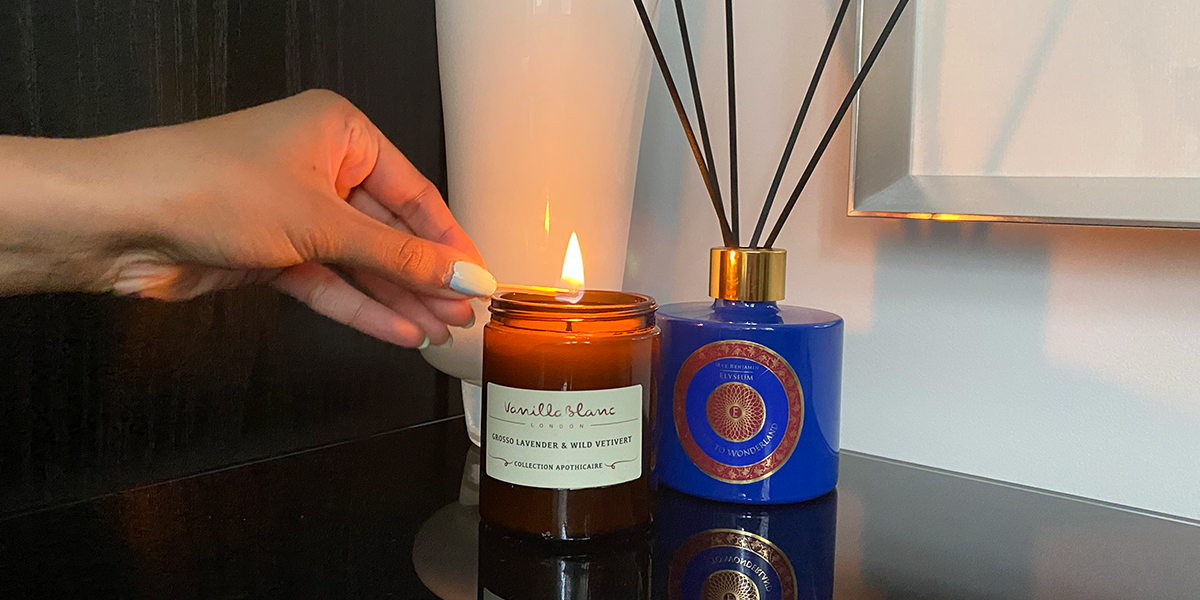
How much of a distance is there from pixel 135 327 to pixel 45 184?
157mm

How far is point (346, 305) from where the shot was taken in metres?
0.61

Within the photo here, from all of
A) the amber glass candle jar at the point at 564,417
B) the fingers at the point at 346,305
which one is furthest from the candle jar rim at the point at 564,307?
the fingers at the point at 346,305

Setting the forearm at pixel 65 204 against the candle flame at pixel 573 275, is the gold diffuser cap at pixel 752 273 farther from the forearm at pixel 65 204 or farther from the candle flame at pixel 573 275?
the forearm at pixel 65 204

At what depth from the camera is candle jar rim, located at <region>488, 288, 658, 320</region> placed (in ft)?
1.56

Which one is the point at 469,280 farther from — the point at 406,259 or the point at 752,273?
the point at 752,273

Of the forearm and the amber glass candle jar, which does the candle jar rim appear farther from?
the forearm

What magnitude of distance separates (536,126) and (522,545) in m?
0.28

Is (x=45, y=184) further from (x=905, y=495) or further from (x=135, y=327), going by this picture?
(x=905, y=495)

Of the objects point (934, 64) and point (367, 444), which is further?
point (367, 444)

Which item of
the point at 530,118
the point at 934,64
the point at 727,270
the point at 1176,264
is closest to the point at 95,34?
the point at 530,118

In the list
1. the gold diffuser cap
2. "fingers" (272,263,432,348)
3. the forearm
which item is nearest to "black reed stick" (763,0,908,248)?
the gold diffuser cap

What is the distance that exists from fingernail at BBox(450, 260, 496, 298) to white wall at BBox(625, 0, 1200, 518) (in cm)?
28

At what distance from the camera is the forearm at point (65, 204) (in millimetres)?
448

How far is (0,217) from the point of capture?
0.44 metres
